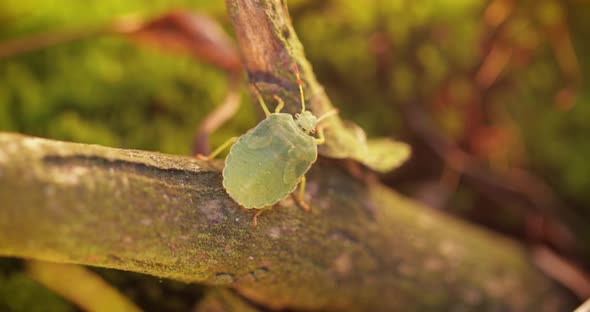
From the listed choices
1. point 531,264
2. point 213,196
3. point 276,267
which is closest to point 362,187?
point 276,267

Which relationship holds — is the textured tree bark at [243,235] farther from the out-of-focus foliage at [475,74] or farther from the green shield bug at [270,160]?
the out-of-focus foliage at [475,74]

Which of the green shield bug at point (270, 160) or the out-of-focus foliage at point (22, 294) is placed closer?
the green shield bug at point (270, 160)

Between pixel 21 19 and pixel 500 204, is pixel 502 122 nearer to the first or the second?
pixel 500 204

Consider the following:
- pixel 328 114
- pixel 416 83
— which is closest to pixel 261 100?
pixel 328 114

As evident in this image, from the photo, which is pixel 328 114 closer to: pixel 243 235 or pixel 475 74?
pixel 243 235

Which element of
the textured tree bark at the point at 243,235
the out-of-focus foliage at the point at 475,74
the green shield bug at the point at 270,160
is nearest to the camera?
the textured tree bark at the point at 243,235

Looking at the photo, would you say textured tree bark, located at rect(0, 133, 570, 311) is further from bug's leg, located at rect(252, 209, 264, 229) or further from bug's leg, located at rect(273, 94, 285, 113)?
bug's leg, located at rect(273, 94, 285, 113)

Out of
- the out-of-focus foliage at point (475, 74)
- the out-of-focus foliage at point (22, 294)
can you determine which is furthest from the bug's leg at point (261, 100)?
the out-of-focus foliage at point (475, 74)

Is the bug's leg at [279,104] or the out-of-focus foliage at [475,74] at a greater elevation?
the bug's leg at [279,104]

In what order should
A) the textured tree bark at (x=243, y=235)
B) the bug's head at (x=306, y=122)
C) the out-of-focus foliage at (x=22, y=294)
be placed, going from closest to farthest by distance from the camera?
the textured tree bark at (x=243, y=235)
the bug's head at (x=306, y=122)
the out-of-focus foliage at (x=22, y=294)
